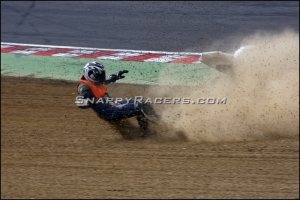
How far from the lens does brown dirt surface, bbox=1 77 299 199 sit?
7.47 meters

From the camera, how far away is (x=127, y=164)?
836 centimetres

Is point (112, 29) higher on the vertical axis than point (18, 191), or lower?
higher

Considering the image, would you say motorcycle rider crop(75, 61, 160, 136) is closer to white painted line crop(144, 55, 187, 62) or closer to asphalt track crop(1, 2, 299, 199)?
asphalt track crop(1, 2, 299, 199)

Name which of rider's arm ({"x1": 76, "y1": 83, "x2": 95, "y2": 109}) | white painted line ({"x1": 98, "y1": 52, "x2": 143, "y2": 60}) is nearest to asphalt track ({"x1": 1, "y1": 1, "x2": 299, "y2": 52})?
white painted line ({"x1": 98, "y1": 52, "x2": 143, "y2": 60})

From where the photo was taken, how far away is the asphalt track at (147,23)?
1405 cm

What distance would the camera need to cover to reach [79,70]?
13.4 meters

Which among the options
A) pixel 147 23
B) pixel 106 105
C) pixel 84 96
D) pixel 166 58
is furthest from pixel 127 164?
pixel 147 23

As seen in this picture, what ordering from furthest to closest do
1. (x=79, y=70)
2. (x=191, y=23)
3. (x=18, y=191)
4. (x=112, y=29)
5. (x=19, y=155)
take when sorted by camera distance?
(x=112, y=29) → (x=191, y=23) → (x=79, y=70) → (x=19, y=155) → (x=18, y=191)

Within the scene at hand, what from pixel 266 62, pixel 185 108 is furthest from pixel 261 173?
pixel 266 62

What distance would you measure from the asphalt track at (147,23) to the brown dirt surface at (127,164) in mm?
4532

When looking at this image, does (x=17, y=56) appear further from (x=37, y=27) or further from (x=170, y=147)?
(x=170, y=147)

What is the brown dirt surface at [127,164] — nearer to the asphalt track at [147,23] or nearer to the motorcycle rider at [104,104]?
the motorcycle rider at [104,104]

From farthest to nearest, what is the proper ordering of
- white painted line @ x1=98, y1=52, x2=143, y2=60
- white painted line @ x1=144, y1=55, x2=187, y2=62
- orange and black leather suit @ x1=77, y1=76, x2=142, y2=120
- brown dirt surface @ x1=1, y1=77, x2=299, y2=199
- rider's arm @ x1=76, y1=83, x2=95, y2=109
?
white painted line @ x1=98, y1=52, x2=143, y2=60, white painted line @ x1=144, y1=55, x2=187, y2=62, orange and black leather suit @ x1=77, y1=76, x2=142, y2=120, rider's arm @ x1=76, y1=83, x2=95, y2=109, brown dirt surface @ x1=1, y1=77, x2=299, y2=199

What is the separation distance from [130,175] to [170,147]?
3.85ft
